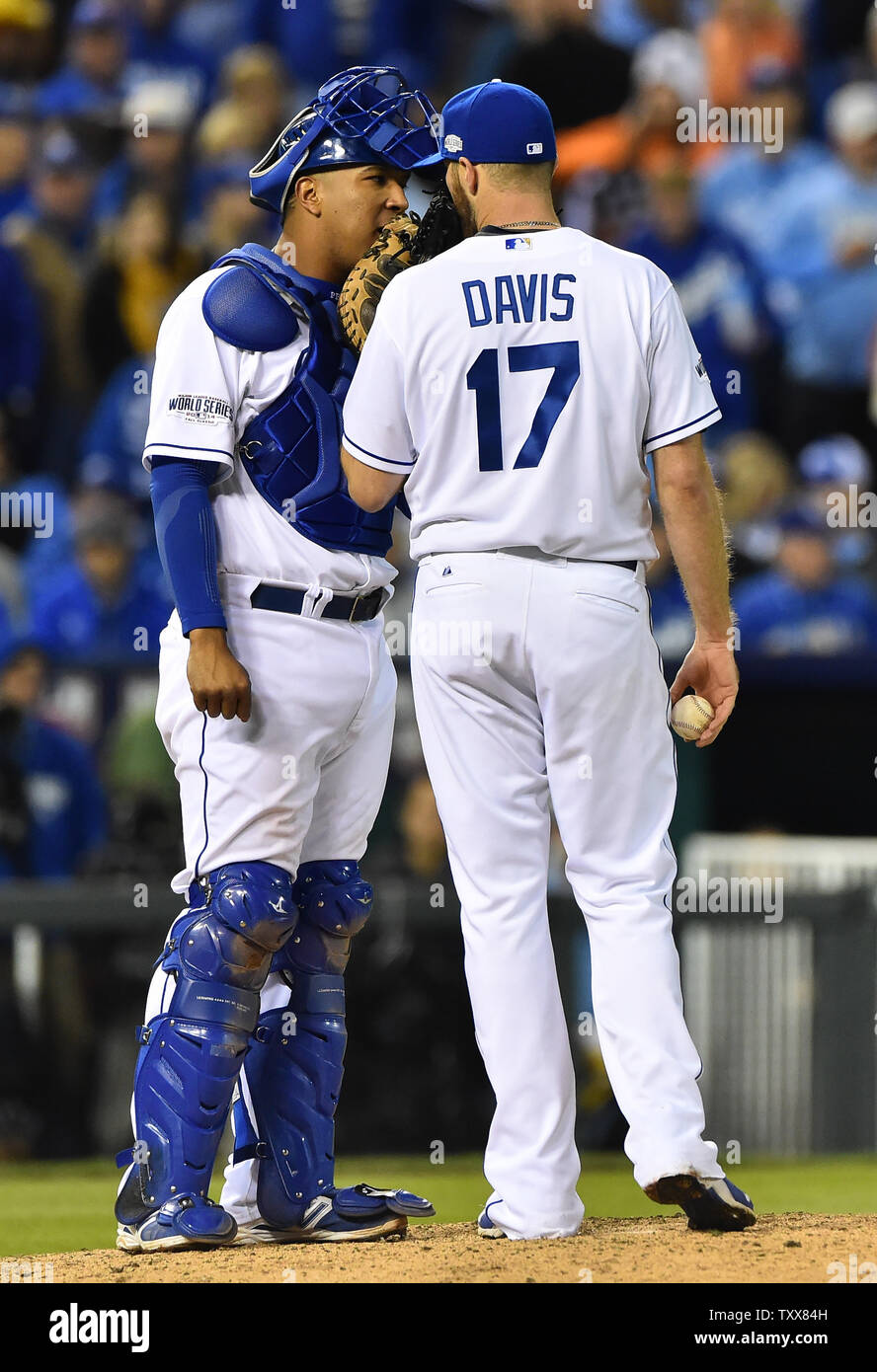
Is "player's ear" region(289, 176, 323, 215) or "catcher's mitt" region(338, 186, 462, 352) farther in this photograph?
"player's ear" region(289, 176, 323, 215)

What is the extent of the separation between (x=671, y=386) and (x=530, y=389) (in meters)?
0.27

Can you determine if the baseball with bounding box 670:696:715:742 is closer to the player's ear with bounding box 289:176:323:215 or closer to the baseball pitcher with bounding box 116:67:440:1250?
the baseball pitcher with bounding box 116:67:440:1250

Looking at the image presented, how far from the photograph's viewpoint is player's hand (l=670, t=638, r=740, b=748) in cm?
340

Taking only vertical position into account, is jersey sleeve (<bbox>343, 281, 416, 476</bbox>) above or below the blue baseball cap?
below

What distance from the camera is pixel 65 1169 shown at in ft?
19.5

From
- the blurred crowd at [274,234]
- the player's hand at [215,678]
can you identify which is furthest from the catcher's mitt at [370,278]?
the blurred crowd at [274,234]

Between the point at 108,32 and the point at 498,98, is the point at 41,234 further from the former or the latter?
the point at 498,98

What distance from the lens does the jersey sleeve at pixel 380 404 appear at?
3.31 metres

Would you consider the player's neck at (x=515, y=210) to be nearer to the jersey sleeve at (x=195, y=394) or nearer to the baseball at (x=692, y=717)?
the jersey sleeve at (x=195, y=394)

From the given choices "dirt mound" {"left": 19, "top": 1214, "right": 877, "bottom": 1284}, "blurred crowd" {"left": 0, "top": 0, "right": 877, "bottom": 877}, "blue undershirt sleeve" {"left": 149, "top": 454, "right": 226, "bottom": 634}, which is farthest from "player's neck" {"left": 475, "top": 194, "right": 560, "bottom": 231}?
"blurred crowd" {"left": 0, "top": 0, "right": 877, "bottom": 877}

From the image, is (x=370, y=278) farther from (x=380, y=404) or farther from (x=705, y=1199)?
(x=705, y=1199)

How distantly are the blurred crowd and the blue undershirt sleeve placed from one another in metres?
3.50

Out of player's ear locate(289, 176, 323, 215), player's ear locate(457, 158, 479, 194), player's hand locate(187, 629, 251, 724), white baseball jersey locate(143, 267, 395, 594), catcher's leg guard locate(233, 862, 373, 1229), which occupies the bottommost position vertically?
catcher's leg guard locate(233, 862, 373, 1229)

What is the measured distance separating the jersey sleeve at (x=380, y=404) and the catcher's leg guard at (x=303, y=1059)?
844mm
